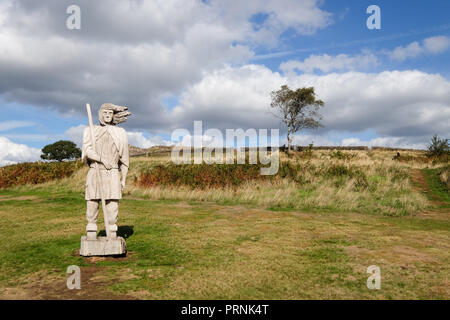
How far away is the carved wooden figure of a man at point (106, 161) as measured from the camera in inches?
229

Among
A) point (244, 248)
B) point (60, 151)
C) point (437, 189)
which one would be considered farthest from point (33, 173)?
point (60, 151)

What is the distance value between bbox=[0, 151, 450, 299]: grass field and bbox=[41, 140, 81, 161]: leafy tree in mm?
47081

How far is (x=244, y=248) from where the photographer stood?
6.51 meters

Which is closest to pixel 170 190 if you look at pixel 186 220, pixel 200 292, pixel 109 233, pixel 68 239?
pixel 186 220

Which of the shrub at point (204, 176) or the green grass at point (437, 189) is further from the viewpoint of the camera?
the shrub at point (204, 176)

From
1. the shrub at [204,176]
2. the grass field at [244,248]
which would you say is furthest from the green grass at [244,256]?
the shrub at [204,176]

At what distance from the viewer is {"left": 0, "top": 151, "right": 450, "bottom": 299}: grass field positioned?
4398 mm

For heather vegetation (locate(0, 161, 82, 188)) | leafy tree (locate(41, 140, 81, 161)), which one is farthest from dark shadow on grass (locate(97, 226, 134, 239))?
leafy tree (locate(41, 140, 81, 161))

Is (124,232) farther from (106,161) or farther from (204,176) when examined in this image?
(204,176)

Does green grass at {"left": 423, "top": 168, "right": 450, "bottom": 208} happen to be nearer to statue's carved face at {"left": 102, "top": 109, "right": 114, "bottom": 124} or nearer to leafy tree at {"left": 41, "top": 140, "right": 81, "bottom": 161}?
statue's carved face at {"left": 102, "top": 109, "right": 114, "bottom": 124}

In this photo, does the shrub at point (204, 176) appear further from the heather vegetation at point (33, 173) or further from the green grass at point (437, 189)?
the green grass at point (437, 189)

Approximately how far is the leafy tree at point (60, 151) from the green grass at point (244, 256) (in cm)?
5089
